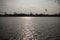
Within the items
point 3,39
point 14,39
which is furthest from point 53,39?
point 3,39

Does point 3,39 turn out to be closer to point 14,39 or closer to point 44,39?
point 14,39

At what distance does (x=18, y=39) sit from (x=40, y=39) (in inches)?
298

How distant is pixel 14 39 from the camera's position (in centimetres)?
5181

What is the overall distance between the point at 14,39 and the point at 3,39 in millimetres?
3771

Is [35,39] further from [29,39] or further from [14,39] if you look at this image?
[14,39]

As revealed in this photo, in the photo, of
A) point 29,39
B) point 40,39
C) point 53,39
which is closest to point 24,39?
point 29,39

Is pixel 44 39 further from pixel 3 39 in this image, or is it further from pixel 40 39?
pixel 3 39

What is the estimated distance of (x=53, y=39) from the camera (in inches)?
2021

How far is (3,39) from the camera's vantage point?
52.0 m

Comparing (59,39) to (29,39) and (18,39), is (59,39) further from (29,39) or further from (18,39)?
(18,39)

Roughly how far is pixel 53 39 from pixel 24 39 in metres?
9.96

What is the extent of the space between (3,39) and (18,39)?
5.11 meters

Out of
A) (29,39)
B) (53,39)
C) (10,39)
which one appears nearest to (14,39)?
(10,39)

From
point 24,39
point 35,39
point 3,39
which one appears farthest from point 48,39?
point 3,39
